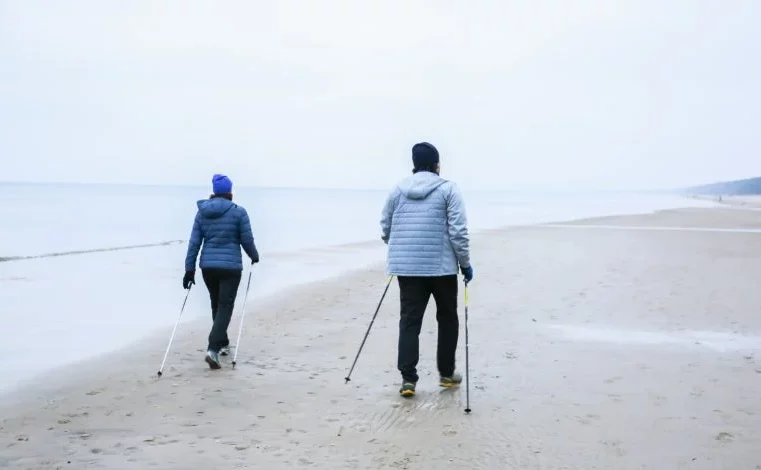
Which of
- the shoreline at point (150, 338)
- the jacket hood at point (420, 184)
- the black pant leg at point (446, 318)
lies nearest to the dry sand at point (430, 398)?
the shoreline at point (150, 338)

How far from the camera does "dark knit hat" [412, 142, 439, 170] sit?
612 cm

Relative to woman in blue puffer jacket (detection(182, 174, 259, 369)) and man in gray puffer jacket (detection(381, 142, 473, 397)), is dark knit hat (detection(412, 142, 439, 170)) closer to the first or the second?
man in gray puffer jacket (detection(381, 142, 473, 397))

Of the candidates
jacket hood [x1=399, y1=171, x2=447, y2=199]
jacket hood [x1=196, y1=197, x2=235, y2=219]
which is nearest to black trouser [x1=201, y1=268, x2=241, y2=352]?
jacket hood [x1=196, y1=197, x2=235, y2=219]

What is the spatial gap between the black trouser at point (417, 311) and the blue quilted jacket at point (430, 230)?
0.14 metres

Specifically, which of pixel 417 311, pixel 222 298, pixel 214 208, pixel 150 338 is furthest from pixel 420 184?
pixel 150 338

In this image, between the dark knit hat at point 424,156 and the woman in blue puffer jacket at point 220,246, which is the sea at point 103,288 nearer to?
the woman in blue puffer jacket at point 220,246

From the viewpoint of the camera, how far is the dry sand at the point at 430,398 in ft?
15.4

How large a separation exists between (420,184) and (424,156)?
254mm

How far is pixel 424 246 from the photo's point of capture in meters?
5.98

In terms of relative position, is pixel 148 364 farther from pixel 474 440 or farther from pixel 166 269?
pixel 166 269

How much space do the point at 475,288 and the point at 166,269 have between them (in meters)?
9.28

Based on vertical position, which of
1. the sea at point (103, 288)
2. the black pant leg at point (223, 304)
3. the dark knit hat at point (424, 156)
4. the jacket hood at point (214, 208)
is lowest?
the sea at point (103, 288)

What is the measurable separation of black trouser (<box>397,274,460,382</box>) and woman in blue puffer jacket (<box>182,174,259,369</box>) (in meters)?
1.76

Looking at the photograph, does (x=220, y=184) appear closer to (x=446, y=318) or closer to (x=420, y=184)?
(x=420, y=184)
